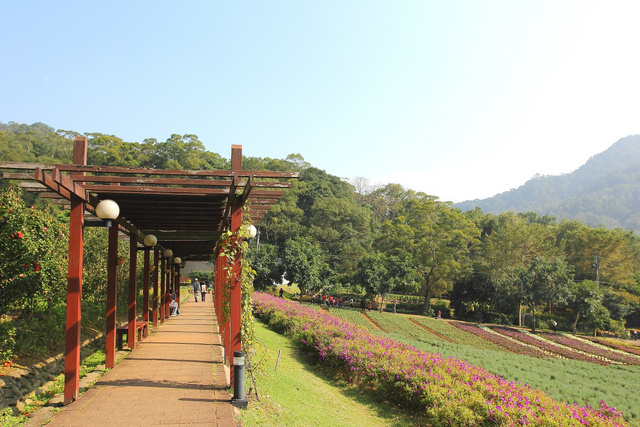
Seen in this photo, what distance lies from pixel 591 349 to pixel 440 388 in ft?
65.4

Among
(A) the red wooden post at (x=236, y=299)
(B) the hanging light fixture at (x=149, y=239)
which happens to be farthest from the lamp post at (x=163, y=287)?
(A) the red wooden post at (x=236, y=299)

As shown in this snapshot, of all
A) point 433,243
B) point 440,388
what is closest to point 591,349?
point 433,243

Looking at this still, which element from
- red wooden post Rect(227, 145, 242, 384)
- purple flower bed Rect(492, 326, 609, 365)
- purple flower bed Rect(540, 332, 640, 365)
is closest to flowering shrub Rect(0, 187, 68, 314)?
red wooden post Rect(227, 145, 242, 384)

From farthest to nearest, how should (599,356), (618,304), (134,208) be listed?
(618,304) → (599,356) → (134,208)

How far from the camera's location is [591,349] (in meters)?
22.9

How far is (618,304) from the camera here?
1359 inches

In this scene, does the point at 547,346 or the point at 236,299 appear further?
the point at 547,346

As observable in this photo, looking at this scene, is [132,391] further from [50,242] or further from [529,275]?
[529,275]

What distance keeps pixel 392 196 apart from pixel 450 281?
104 ft

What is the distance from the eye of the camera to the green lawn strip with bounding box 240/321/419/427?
5531 mm

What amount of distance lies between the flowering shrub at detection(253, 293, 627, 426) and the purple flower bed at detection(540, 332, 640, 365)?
596 inches

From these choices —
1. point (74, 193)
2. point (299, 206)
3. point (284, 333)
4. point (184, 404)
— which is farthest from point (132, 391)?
point (299, 206)

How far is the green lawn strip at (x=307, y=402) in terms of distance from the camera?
5.53 meters

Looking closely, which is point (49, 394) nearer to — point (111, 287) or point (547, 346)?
point (111, 287)
